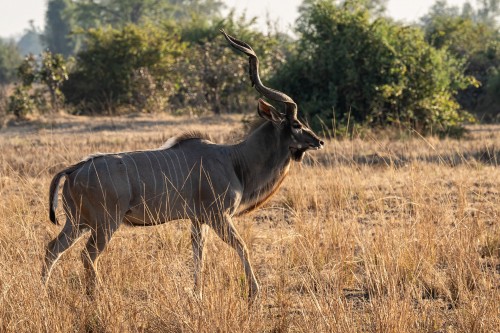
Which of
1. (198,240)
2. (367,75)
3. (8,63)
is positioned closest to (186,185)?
(198,240)

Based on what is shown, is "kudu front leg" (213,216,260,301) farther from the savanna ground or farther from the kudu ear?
the kudu ear

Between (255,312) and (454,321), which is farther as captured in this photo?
(454,321)

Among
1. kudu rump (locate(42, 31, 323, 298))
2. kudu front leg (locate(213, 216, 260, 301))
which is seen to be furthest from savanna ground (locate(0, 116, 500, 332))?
kudu rump (locate(42, 31, 323, 298))

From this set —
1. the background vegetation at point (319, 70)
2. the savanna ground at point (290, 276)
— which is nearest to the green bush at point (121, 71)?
the background vegetation at point (319, 70)

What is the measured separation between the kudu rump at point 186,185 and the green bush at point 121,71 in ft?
47.7

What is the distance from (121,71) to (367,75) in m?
8.83

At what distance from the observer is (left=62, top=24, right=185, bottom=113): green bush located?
20422mm

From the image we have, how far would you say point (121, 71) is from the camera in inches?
809

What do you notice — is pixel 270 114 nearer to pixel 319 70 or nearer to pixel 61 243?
pixel 61 243

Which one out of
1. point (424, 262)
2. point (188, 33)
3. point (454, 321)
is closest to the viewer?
point (454, 321)

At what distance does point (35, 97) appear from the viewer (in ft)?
61.5

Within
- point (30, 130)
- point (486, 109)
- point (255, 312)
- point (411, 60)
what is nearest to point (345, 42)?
point (411, 60)

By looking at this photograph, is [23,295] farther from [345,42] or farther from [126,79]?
[126,79]

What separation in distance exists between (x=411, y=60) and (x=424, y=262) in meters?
9.49
